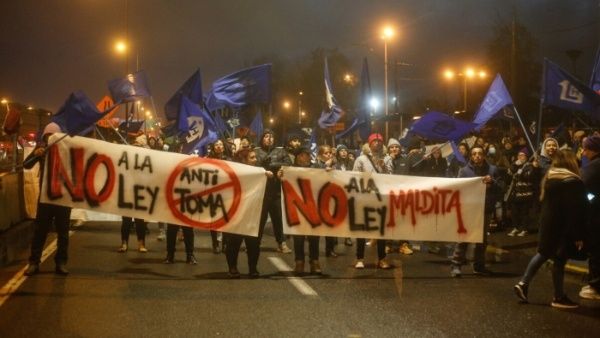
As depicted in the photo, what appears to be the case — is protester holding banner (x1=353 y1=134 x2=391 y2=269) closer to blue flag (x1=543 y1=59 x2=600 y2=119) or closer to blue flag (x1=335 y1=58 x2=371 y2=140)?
blue flag (x1=543 y1=59 x2=600 y2=119)

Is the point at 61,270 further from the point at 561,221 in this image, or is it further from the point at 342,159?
the point at 342,159

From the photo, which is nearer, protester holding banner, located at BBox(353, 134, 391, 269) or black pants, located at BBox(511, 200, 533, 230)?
protester holding banner, located at BBox(353, 134, 391, 269)

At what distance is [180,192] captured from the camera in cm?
863

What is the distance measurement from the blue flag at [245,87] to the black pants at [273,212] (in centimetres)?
208

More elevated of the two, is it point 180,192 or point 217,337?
point 180,192

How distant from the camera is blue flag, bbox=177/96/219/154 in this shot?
1136 cm

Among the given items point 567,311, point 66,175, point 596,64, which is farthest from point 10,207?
point 596,64

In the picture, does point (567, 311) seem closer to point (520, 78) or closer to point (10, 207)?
point (10, 207)

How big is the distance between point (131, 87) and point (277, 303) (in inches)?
351

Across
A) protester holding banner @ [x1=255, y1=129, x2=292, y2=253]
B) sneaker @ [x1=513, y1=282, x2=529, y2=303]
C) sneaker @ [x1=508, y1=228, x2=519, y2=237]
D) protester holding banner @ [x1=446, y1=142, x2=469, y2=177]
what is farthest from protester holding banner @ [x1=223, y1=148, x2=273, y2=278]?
sneaker @ [x1=508, y1=228, x2=519, y2=237]

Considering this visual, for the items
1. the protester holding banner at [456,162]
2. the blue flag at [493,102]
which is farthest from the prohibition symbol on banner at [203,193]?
the protester holding banner at [456,162]

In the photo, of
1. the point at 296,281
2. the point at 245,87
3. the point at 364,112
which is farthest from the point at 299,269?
the point at 364,112

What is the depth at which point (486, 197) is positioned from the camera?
29.6 ft

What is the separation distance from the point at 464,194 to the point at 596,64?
380cm
